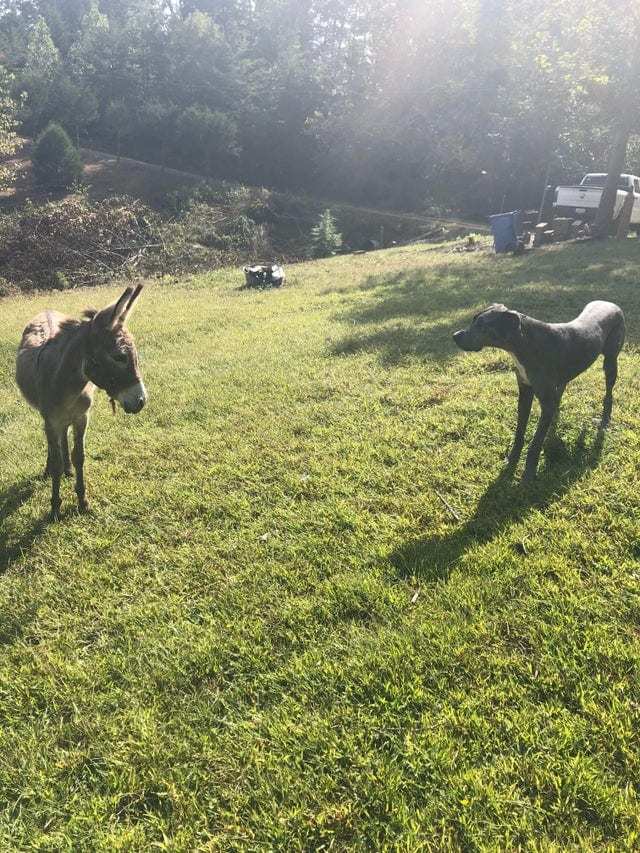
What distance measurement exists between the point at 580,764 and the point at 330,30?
69.6 meters

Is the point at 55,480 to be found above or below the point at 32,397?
below

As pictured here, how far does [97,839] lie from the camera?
2.19 meters

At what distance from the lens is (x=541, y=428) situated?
13.6 feet

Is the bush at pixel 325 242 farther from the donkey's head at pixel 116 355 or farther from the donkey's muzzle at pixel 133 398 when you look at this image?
the donkey's muzzle at pixel 133 398

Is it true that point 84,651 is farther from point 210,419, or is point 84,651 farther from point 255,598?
point 210,419

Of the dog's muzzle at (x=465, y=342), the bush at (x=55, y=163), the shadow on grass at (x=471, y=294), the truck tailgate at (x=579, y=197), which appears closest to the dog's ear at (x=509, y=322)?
the dog's muzzle at (x=465, y=342)

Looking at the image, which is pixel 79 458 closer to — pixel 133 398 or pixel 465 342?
pixel 133 398

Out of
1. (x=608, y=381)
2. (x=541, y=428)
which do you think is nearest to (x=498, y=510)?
(x=541, y=428)

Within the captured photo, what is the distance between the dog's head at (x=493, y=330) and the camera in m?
3.88

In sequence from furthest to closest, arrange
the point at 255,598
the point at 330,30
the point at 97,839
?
the point at 330,30
the point at 255,598
the point at 97,839

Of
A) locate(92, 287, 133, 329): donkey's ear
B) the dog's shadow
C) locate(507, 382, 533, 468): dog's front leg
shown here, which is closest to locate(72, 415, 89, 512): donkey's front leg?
locate(92, 287, 133, 329): donkey's ear

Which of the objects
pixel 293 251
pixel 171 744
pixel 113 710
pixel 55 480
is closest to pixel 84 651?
pixel 113 710

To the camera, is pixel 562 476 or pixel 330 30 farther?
pixel 330 30

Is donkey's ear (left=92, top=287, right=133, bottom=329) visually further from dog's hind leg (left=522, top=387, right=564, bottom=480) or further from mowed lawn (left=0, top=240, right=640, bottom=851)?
dog's hind leg (left=522, top=387, right=564, bottom=480)
